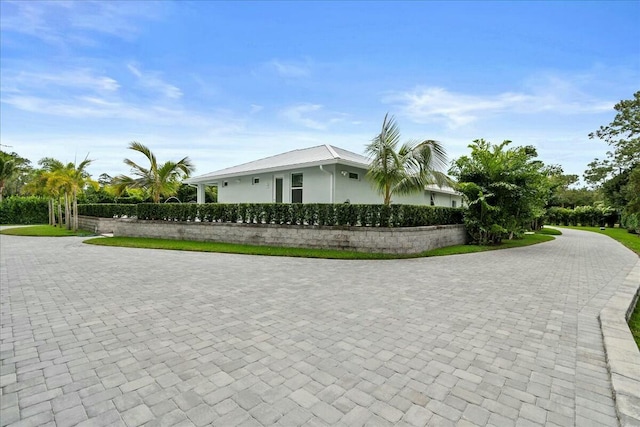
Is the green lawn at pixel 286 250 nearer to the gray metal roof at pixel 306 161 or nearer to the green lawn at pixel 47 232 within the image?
the gray metal roof at pixel 306 161

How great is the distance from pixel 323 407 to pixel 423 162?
32.0ft

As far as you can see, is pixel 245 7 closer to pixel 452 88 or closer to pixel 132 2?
pixel 132 2

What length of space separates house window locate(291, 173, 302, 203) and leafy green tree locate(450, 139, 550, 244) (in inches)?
297

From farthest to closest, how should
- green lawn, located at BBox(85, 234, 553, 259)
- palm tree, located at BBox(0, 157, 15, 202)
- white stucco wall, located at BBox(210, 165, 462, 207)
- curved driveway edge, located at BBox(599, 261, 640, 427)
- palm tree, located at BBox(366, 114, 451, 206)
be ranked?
1. palm tree, located at BBox(0, 157, 15, 202)
2. white stucco wall, located at BBox(210, 165, 462, 207)
3. palm tree, located at BBox(366, 114, 451, 206)
4. green lawn, located at BBox(85, 234, 553, 259)
5. curved driveway edge, located at BBox(599, 261, 640, 427)

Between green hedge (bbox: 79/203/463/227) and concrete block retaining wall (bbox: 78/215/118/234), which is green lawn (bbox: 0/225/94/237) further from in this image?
green hedge (bbox: 79/203/463/227)

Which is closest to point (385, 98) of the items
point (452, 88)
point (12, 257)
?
point (452, 88)

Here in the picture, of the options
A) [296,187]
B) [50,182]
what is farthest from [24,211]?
[296,187]

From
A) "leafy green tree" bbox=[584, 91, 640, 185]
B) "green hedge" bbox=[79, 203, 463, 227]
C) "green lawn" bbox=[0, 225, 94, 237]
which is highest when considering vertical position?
"leafy green tree" bbox=[584, 91, 640, 185]

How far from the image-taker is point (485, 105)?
14.3 m

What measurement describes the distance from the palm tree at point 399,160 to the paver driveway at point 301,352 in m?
4.90

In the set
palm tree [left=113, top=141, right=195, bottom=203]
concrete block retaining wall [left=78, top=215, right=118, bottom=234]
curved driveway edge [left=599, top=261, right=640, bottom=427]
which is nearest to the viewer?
curved driveway edge [left=599, top=261, right=640, bottom=427]

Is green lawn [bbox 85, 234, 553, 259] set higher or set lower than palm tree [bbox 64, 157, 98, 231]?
lower

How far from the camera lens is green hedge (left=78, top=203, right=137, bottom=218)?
1681 centimetres

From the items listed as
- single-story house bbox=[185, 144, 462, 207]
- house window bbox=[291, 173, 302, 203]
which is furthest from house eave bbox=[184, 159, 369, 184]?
house window bbox=[291, 173, 302, 203]
